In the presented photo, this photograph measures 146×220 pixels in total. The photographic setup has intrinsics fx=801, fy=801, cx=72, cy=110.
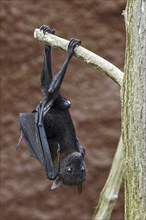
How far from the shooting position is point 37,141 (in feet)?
3.55

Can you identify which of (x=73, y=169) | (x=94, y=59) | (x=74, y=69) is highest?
(x=74, y=69)

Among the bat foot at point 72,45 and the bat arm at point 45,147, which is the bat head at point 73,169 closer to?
the bat arm at point 45,147

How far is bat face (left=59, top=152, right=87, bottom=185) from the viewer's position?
40.6 inches

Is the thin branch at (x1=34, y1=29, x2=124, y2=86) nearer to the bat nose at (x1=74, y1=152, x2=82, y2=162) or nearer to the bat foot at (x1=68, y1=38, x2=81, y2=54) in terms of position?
the bat foot at (x1=68, y1=38, x2=81, y2=54)

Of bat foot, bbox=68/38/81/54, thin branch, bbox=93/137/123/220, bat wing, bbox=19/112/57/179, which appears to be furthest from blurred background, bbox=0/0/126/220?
bat foot, bbox=68/38/81/54

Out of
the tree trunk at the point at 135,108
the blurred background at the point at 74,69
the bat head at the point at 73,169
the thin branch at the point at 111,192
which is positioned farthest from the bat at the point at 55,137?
the blurred background at the point at 74,69

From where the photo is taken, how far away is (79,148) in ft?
3.52

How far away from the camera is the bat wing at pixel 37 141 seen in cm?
104

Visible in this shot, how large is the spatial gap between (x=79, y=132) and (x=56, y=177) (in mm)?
725

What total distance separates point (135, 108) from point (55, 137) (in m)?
0.19

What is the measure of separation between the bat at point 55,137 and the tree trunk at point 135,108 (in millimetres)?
104

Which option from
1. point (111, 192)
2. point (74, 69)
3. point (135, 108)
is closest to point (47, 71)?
point (135, 108)

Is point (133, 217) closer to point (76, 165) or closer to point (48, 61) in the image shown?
point (76, 165)

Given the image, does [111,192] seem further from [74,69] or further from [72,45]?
[72,45]
